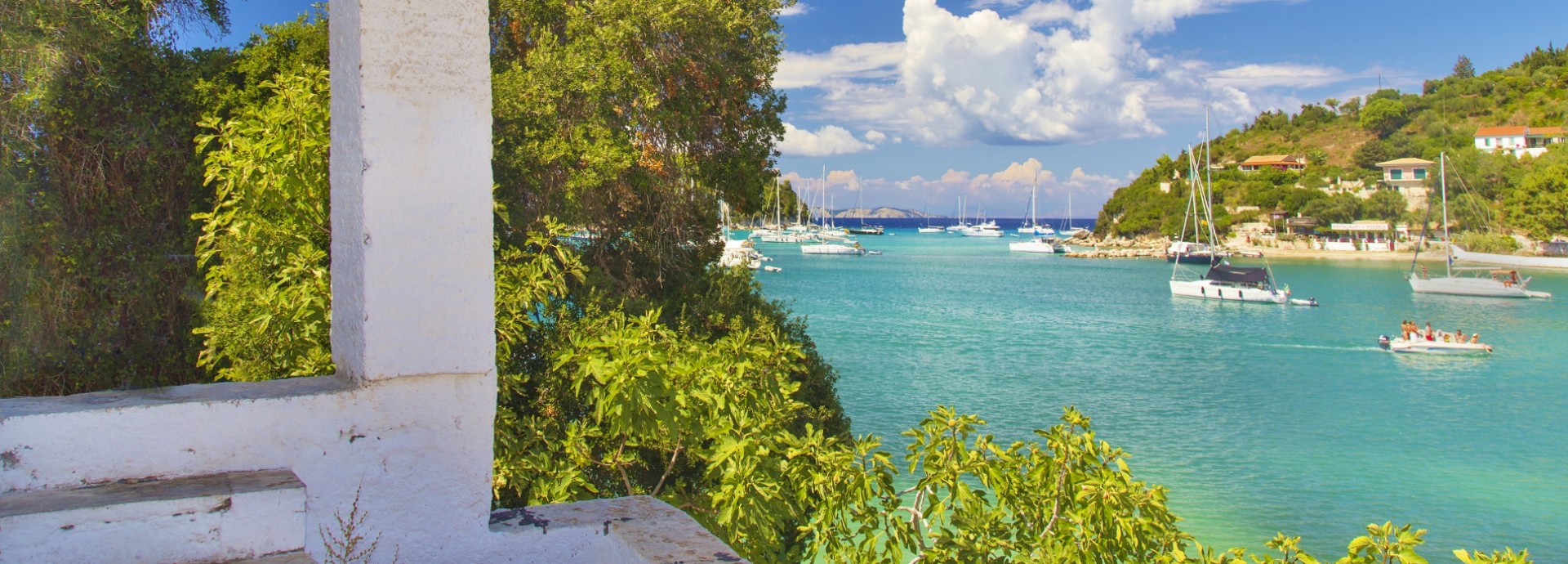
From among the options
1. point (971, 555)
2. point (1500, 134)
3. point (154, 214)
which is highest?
point (1500, 134)

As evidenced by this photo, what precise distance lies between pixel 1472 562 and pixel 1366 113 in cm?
13676

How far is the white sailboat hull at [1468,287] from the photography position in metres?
54.8

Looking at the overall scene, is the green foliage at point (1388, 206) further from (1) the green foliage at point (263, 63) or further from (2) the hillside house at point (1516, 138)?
(1) the green foliage at point (263, 63)

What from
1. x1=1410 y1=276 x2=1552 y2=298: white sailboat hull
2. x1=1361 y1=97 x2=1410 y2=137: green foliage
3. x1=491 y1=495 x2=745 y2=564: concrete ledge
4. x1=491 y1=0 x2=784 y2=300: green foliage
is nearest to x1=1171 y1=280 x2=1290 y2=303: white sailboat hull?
x1=1410 y1=276 x2=1552 y2=298: white sailboat hull

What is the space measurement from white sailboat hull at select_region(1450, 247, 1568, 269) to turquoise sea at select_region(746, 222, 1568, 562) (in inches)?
282

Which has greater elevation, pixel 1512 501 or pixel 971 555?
pixel 971 555

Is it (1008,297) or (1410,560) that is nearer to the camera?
(1410,560)

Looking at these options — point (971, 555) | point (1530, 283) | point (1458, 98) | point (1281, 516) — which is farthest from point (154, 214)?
point (1458, 98)

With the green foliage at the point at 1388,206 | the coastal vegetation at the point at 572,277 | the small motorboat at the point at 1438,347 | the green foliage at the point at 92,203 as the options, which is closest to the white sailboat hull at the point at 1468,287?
the small motorboat at the point at 1438,347

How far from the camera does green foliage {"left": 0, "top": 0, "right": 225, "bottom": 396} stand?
254 inches

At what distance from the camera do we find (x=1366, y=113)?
400 feet

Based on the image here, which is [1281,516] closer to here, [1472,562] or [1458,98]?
[1472,562]

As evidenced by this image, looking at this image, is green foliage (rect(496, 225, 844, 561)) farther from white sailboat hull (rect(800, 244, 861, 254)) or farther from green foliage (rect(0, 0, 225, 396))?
white sailboat hull (rect(800, 244, 861, 254))

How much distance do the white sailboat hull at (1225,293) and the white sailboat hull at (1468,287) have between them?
11.9 metres
